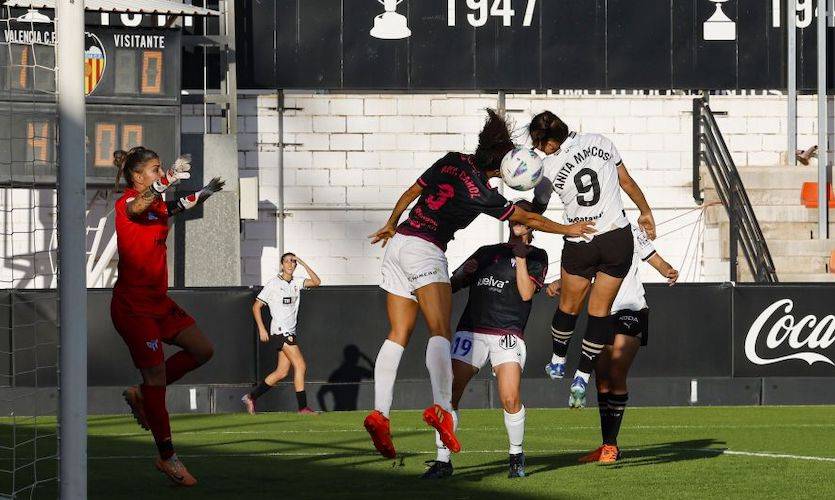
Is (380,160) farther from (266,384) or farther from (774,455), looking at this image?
(774,455)

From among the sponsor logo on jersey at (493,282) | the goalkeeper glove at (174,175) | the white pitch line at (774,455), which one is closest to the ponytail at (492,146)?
the sponsor logo on jersey at (493,282)

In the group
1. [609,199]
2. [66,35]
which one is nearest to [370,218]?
[609,199]

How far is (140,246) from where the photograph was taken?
9711 millimetres

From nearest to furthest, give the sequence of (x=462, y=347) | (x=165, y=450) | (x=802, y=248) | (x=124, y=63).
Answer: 1. (x=165, y=450)
2. (x=462, y=347)
3. (x=124, y=63)
4. (x=802, y=248)

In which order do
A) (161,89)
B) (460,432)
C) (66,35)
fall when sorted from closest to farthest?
1. (66,35)
2. (460,432)
3. (161,89)

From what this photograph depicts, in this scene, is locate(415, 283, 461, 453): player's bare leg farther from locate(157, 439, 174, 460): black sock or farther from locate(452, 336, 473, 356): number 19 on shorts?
locate(157, 439, 174, 460): black sock

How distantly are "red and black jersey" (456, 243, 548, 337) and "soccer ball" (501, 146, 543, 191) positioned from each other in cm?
55

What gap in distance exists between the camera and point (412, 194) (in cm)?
1030

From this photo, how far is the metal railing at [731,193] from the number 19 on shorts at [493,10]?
3.36 meters

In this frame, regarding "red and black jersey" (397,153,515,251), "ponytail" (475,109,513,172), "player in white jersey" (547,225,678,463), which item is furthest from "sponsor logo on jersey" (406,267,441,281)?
"player in white jersey" (547,225,678,463)

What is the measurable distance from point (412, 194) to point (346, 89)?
1644 cm

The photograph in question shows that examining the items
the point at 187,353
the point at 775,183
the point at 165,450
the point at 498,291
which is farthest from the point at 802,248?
the point at 165,450

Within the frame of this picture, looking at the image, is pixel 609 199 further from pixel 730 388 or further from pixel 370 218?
pixel 370 218

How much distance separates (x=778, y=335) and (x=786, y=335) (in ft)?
0.35
